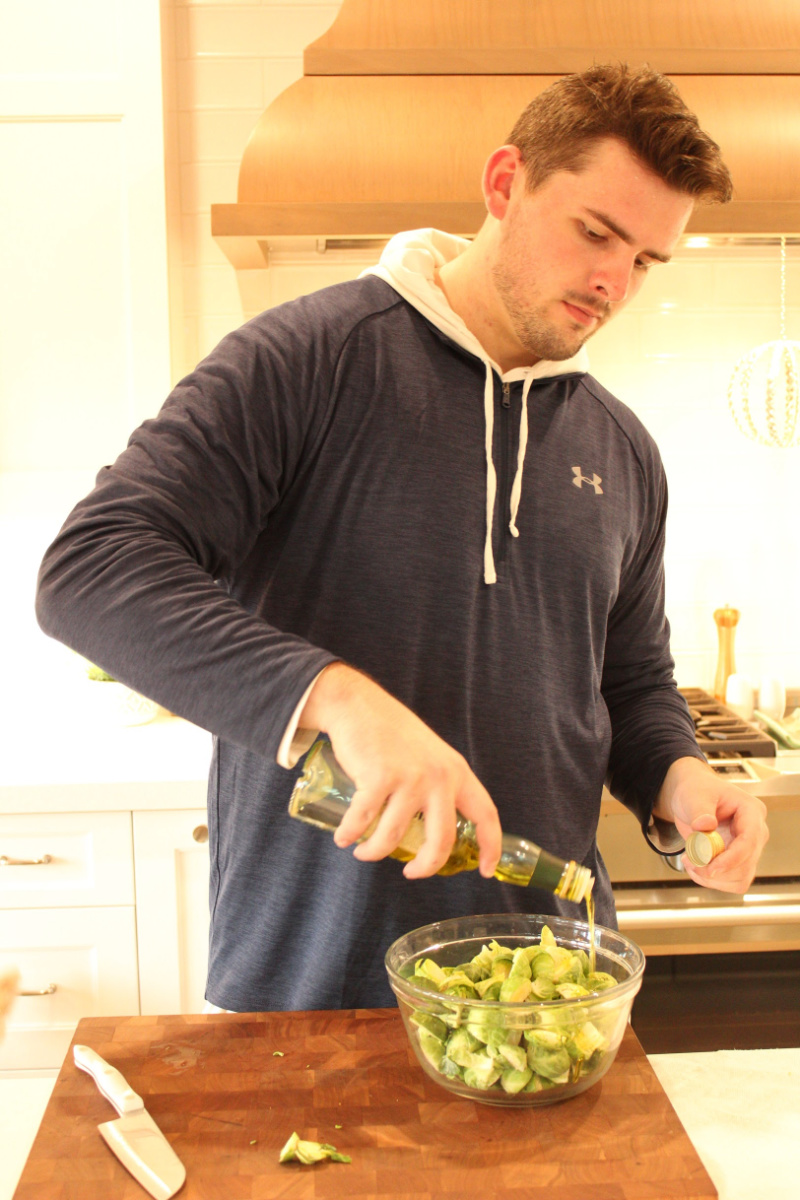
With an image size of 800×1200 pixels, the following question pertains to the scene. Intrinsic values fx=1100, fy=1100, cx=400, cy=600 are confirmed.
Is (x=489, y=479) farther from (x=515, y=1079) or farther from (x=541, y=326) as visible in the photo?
(x=515, y=1079)

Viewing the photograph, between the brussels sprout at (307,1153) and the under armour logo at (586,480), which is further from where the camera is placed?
the under armour logo at (586,480)

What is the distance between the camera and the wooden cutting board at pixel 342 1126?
0.77 meters

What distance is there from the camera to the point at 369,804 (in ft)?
2.42

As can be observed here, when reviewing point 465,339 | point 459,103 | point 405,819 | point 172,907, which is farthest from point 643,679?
point 459,103

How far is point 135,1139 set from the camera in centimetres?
81

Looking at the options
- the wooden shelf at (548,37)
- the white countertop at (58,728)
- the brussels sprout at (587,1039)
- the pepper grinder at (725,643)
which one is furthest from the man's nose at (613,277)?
the pepper grinder at (725,643)

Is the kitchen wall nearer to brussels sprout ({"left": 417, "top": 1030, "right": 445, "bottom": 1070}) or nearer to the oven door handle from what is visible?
Result: the oven door handle

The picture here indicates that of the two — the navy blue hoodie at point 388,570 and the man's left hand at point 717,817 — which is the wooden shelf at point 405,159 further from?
the man's left hand at point 717,817

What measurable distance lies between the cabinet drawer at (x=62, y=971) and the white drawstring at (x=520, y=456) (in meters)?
1.17

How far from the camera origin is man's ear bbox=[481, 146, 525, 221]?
1193mm

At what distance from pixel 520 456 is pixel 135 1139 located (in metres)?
0.75

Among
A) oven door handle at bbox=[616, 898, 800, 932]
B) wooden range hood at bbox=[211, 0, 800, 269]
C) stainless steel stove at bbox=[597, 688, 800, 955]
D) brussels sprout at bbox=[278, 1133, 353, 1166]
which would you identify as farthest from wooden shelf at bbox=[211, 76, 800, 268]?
brussels sprout at bbox=[278, 1133, 353, 1166]

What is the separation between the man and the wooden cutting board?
169 millimetres

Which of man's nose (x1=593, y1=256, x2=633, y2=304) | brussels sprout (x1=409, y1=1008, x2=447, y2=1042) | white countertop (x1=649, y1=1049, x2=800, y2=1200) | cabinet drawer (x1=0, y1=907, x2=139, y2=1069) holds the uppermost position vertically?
man's nose (x1=593, y1=256, x2=633, y2=304)
